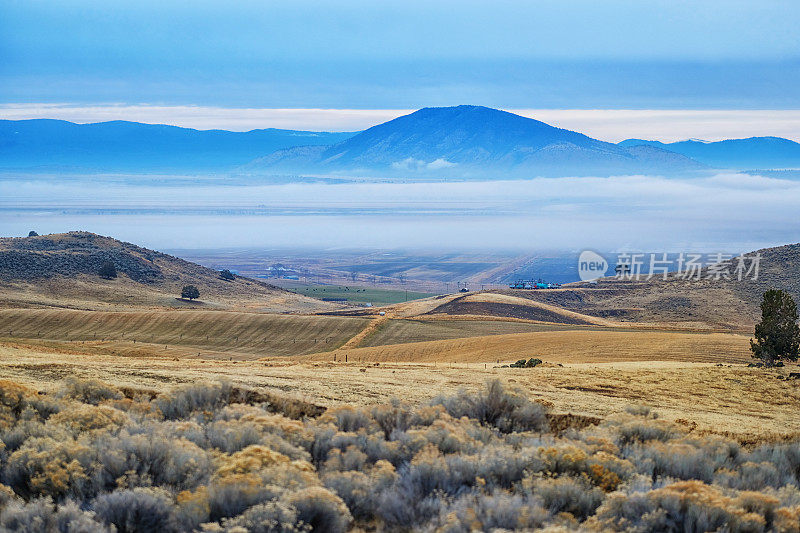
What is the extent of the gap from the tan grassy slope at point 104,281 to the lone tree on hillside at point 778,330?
64.0 metres

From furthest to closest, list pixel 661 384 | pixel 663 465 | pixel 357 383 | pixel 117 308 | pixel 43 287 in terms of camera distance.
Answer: pixel 43 287 < pixel 117 308 < pixel 661 384 < pixel 357 383 < pixel 663 465

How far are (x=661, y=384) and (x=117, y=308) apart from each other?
227 ft

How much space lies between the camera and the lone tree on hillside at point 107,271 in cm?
9981

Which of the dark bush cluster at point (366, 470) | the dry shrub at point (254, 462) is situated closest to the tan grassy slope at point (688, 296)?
the dark bush cluster at point (366, 470)

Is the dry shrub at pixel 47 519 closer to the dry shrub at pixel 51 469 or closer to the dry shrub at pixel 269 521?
the dry shrub at pixel 51 469

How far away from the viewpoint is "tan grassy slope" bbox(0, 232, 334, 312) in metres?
86.4

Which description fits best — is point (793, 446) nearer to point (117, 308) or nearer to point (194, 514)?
point (194, 514)

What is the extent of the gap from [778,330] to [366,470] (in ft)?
73.7

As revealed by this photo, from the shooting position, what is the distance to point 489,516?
7957 mm

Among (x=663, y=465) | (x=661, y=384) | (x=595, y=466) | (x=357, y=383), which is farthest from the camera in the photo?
(x=661, y=384)

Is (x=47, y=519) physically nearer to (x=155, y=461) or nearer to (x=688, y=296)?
(x=155, y=461)

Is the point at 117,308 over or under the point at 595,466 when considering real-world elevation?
under

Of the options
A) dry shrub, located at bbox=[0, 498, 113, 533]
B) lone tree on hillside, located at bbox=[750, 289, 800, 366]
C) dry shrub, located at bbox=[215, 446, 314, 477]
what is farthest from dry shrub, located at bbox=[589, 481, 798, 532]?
lone tree on hillside, located at bbox=[750, 289, 800, 366]

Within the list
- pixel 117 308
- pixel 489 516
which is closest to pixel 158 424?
pixel 489 516
